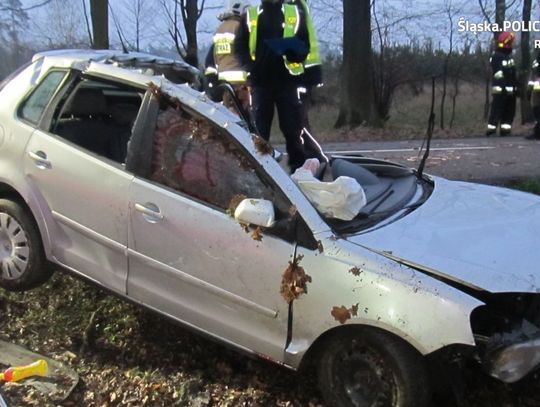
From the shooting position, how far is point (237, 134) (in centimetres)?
319

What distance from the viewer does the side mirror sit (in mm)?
2900

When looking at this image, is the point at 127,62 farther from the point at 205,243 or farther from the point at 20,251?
the point at 205,243

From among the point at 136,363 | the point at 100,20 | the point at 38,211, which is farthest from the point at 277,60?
the point at 100,20

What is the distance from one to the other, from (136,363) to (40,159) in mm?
1355

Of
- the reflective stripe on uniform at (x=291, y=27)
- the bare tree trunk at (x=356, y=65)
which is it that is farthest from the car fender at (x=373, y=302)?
the bare tree trunk at (x=356, y=65)

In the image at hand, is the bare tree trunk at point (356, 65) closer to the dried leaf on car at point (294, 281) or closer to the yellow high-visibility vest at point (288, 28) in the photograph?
the yellow high-visibility vest at point (288, 28)

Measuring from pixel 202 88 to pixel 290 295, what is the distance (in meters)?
1.80

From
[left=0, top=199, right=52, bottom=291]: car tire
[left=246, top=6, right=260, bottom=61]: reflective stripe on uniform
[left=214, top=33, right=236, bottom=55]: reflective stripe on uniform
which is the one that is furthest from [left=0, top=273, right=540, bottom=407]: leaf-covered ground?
[left=214, top=33, right=236, bottom=55]: reflective stripe on uniform

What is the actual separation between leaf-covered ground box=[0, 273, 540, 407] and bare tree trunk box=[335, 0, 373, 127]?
10688mm

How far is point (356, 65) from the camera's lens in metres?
14.0

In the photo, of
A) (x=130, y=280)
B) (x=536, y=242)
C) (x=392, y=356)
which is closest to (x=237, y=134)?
(x=130, y=280)

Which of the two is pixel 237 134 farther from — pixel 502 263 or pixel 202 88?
pixel 502 263

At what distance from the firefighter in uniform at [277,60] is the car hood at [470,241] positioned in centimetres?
242

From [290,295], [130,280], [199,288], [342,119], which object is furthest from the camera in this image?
[342,119]
